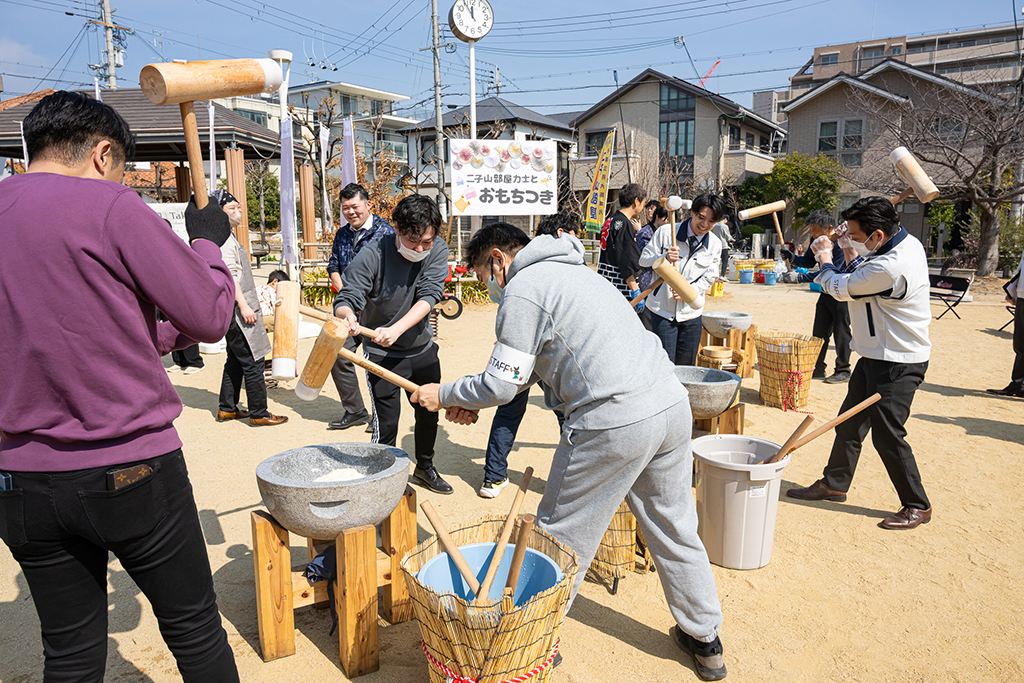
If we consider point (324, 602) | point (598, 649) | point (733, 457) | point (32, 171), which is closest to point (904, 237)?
point (733, 457)

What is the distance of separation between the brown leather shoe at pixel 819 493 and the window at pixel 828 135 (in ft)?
81.6

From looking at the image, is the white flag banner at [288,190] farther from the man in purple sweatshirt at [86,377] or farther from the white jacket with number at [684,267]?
the man in purple sweatshirt at [86,377]

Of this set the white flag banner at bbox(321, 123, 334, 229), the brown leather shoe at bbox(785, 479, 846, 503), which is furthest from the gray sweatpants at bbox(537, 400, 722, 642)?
the white flag banner at bbox(321, 123, 334, 229)

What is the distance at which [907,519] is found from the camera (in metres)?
3.85

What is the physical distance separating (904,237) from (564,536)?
2.79 m

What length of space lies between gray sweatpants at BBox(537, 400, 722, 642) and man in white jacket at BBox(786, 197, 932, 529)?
6.21 ft

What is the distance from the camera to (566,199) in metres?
21.2

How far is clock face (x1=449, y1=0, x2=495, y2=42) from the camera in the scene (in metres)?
11.7

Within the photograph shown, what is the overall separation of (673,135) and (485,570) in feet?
95.0

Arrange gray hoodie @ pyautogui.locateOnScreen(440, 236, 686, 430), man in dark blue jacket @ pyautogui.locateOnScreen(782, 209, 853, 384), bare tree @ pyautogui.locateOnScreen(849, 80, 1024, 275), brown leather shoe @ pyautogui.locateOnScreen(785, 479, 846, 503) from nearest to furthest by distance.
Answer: gray hoodie @ pyautogui.locateOnScreen(440, 236, 686, 430) < brown leather shoe @ pyautogui.locateOnScreen(785, 479, 846, 503) < man in dark blue jacket @ pyautogui.locateOnScreen(782, 209, 853, 384) < bare tree @ pyautogui.locateOnScreen(849, 80, 1024, 275)

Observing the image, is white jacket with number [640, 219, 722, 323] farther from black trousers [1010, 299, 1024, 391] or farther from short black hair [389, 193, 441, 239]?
black trousers [1010, 299, 1024, 391]

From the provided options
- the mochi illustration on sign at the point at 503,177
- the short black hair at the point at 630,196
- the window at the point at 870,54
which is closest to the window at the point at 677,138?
the mochi illustration on sign at the point at 503,177

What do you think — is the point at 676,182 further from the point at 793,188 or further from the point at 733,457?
the point at 733,457

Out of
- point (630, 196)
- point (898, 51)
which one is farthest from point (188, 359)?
point (898, 51)
